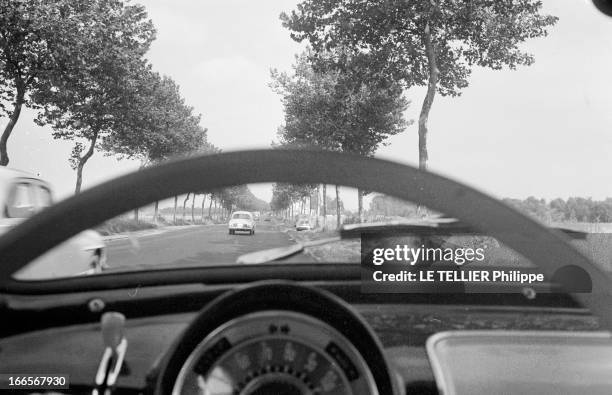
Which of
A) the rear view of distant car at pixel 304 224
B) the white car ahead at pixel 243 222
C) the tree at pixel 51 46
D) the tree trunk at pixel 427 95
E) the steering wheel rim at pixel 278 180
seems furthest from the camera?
the tree at pixel 51 46

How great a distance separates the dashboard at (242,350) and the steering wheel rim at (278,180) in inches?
6.2

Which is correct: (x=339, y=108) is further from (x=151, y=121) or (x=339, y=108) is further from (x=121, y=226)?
(x=121, y=226)

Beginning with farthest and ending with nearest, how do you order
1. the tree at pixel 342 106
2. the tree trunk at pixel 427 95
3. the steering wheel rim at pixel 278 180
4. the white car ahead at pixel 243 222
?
the tree at pixel 342 106
the tree trunk at pixel 427 95
the white car ahead at pixel 243 222
the steering wheel rim at pixel 278 180

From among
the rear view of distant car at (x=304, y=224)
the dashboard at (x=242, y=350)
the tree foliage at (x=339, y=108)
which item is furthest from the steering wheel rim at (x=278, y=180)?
the tree foliage at (x=339, y=108)

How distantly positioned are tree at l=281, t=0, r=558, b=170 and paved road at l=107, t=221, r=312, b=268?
14.2m

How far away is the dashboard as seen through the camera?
1.08 meters

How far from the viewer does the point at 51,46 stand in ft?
76.8

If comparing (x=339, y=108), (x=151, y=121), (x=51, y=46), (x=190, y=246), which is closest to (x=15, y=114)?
(x=51, y=46)

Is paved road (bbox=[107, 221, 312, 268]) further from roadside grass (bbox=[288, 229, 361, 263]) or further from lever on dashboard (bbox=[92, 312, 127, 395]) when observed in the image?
lever on dashboard (bbox=[92, 312, 127, 395])

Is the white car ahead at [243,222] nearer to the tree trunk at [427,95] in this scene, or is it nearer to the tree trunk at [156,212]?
the tree trunk at [156,212]

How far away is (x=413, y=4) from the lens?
15.5m

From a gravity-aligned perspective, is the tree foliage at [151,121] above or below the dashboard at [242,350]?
above

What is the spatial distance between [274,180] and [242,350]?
314mm

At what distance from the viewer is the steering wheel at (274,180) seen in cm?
106
